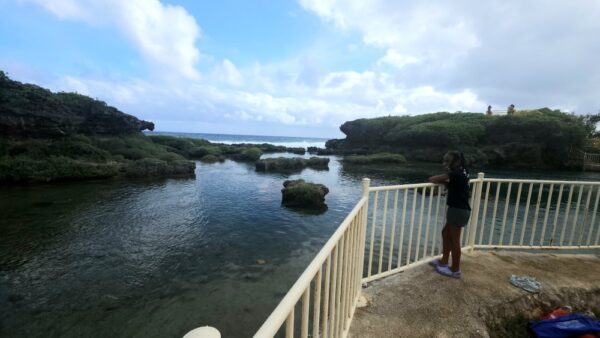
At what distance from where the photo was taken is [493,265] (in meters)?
4.71

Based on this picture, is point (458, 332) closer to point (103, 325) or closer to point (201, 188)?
point (103, 325)

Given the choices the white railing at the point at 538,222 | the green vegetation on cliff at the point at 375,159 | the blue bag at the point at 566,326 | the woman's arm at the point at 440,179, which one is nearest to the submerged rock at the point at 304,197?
the white railing at the point at 538,222

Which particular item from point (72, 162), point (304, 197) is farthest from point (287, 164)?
point (72, 162)

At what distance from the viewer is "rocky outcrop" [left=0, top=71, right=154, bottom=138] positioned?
57.5ft

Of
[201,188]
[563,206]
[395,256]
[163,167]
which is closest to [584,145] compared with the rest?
[563,206]

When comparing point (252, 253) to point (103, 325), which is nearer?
point (103, 325)

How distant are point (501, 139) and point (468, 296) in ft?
134

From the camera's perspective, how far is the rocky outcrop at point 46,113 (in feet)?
57.5

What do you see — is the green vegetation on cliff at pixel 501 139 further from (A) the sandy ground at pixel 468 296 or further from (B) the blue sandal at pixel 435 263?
(B) the blue sandal at pixel 435 263

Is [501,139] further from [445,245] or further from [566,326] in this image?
[566,326]

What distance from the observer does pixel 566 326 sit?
3291 mm

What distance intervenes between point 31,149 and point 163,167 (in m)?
7.48

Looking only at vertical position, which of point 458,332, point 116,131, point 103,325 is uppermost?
point 116,131

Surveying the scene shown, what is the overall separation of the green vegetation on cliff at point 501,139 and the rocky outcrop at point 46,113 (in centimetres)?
3501
